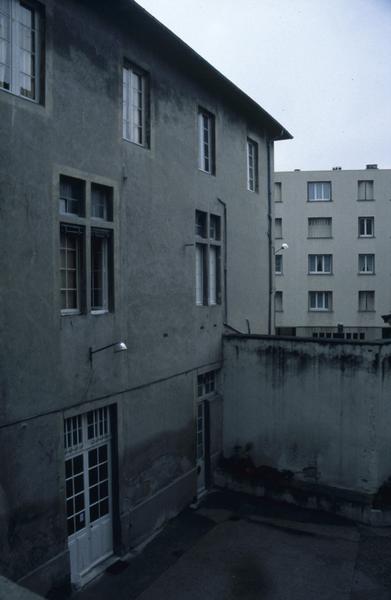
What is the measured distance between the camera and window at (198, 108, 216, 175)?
14.1 m

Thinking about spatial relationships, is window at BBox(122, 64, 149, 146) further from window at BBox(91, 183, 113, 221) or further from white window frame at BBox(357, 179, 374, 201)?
white window frame at BBox(357, 179, 374, 201)

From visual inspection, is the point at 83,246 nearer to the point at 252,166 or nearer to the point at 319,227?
the point at 252,166

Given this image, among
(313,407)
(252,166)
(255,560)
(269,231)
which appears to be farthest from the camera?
(269,231)

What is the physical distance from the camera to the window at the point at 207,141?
46.3ft

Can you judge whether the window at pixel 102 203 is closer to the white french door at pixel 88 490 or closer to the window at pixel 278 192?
the white french door at pixel 88 490

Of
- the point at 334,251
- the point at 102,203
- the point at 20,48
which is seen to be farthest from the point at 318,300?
the point at 20,48

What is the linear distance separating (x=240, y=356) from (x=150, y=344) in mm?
3670

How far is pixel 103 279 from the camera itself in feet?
34.0

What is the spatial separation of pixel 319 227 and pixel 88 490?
103 ft

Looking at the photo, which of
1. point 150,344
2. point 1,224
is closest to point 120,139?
point 1,224

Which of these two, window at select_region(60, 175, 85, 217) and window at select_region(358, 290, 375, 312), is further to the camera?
window at select_region(358, 290, 375, 312)

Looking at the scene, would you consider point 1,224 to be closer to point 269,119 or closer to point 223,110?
point 223,110

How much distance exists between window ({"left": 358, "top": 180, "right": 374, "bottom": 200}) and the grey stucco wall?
27086mm

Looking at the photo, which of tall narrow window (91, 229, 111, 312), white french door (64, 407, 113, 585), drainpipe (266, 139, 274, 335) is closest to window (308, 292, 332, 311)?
drainpipe (266, 139, 274, 335)
